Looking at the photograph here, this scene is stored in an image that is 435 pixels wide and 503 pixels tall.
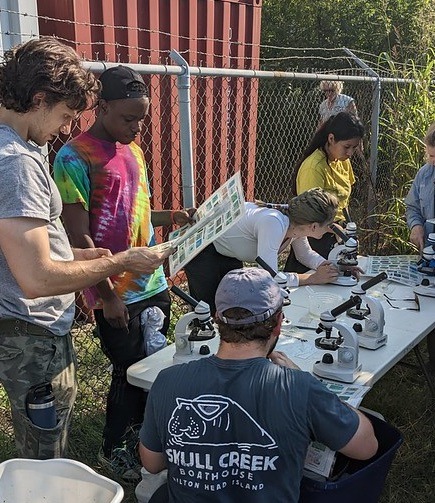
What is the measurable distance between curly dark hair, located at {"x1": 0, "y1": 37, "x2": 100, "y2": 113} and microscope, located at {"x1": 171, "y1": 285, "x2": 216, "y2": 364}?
917 mm

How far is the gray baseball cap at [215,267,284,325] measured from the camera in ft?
5.60

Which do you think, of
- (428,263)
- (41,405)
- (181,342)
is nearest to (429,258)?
(428,263)

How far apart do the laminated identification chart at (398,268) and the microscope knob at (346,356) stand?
1199 mm

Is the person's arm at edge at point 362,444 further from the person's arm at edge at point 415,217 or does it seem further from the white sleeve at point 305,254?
the person's arm at edge at point 415,217

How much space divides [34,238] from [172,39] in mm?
3854

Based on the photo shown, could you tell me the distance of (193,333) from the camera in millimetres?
2447

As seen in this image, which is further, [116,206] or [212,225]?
[116,206]

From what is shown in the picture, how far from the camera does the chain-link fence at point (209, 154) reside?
156 inches

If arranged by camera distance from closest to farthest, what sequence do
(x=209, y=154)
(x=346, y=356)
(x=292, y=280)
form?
(x=346, y=356) → (x=292, y=280) → (x=209, y=154)

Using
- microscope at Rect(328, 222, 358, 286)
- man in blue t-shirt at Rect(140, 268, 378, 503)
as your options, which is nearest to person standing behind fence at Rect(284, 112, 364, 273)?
microscope at Rect(328, 222, 358, 286)

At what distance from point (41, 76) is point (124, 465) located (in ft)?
6.13

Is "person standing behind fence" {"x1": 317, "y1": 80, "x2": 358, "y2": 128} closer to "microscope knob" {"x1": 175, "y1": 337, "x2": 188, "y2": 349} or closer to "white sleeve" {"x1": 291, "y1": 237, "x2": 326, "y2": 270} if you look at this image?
"white sleeve" {"x1": 291, "y1": 237, "x2": 326, "y2": 270}

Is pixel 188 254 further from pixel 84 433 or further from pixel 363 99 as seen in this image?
pixel 363 99

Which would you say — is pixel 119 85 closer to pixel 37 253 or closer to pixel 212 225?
pixel 212 225
